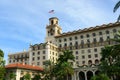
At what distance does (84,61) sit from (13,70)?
34.7m

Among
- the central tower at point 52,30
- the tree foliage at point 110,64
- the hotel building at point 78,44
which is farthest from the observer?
the central tower at point 52,30

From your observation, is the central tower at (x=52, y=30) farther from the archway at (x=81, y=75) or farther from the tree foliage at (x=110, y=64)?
the tree foliage at (x=110, y=64)

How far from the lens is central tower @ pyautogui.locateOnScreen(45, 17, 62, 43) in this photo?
111 m

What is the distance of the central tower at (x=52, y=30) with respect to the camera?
11100cm

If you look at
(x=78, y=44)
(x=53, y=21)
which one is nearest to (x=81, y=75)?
(x=78, y=44)

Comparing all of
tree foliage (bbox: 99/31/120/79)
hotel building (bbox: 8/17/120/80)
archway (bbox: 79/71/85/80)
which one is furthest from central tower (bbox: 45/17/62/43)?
tree foliage (bbox: 99/31/120/79)

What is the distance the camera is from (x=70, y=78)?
275 ft

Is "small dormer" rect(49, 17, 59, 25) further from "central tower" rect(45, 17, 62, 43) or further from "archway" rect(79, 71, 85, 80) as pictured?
"archway" rect(79, 71, 85, 80)

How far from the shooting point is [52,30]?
11231 centimetres

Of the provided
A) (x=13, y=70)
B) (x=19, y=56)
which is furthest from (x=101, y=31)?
(x=19, y=56)

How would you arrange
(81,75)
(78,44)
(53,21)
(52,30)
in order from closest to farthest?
(81,75) → (78,44) → (52,30) → (53,21)

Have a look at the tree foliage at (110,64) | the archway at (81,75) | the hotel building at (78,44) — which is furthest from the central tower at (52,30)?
the tree foliage at (110,64)

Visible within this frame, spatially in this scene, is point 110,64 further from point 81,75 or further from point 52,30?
point 52,30

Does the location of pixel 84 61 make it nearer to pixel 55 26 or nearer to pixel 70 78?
pixel 70 78
